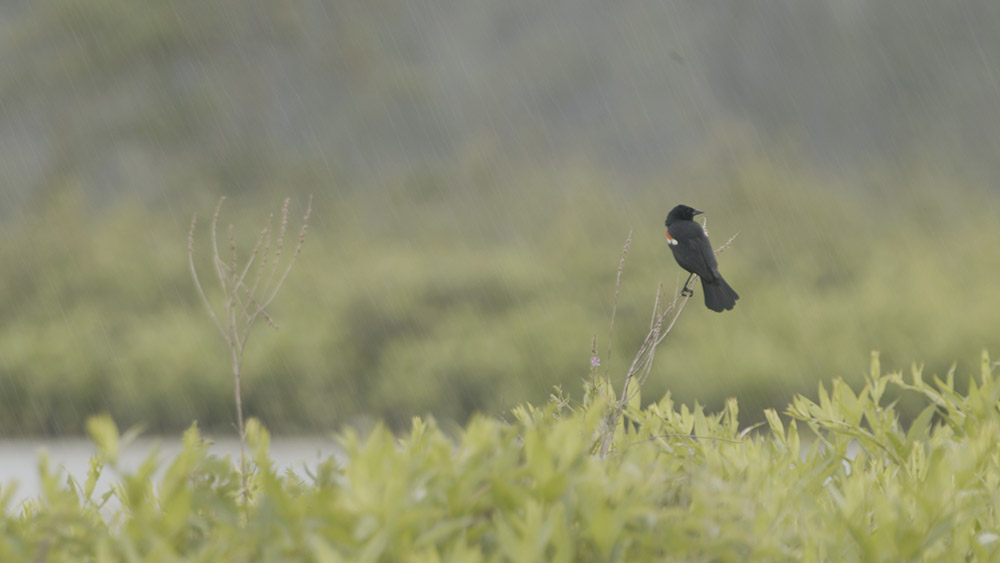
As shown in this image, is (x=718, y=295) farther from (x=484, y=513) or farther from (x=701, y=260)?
(x=484, y=513)

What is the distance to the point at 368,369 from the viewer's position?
942 cm

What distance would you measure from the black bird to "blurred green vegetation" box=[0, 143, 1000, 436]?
20.4 feet

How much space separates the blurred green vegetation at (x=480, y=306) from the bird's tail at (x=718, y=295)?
621cm

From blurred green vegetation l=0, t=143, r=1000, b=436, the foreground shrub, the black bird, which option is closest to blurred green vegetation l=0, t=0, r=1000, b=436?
blurred green vegetation l=0, t=143, r=1000, b=436

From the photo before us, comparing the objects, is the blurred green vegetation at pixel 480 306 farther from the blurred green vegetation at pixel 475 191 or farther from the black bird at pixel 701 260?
the black bird at pixel 701 260

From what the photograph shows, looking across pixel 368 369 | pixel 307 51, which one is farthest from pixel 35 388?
pixel 307 51

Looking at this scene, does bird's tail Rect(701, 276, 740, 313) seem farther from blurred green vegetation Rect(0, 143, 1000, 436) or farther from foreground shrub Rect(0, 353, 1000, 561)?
blurred green vegetation Rect(0, 143, 1000, 436)

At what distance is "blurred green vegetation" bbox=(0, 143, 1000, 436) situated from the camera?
29.2 feet

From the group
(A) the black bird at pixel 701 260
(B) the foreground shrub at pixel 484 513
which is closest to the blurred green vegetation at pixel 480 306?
(A) the black bird at pixel 701 260

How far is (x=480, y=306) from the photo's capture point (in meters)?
9.92

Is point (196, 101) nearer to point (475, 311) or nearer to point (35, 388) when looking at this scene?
point (35, 388)

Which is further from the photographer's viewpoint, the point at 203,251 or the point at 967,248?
the point at 203,251

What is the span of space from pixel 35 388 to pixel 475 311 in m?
5.04

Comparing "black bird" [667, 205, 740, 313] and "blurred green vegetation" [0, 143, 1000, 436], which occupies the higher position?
"black bird" [667, 205, 740, 313]
